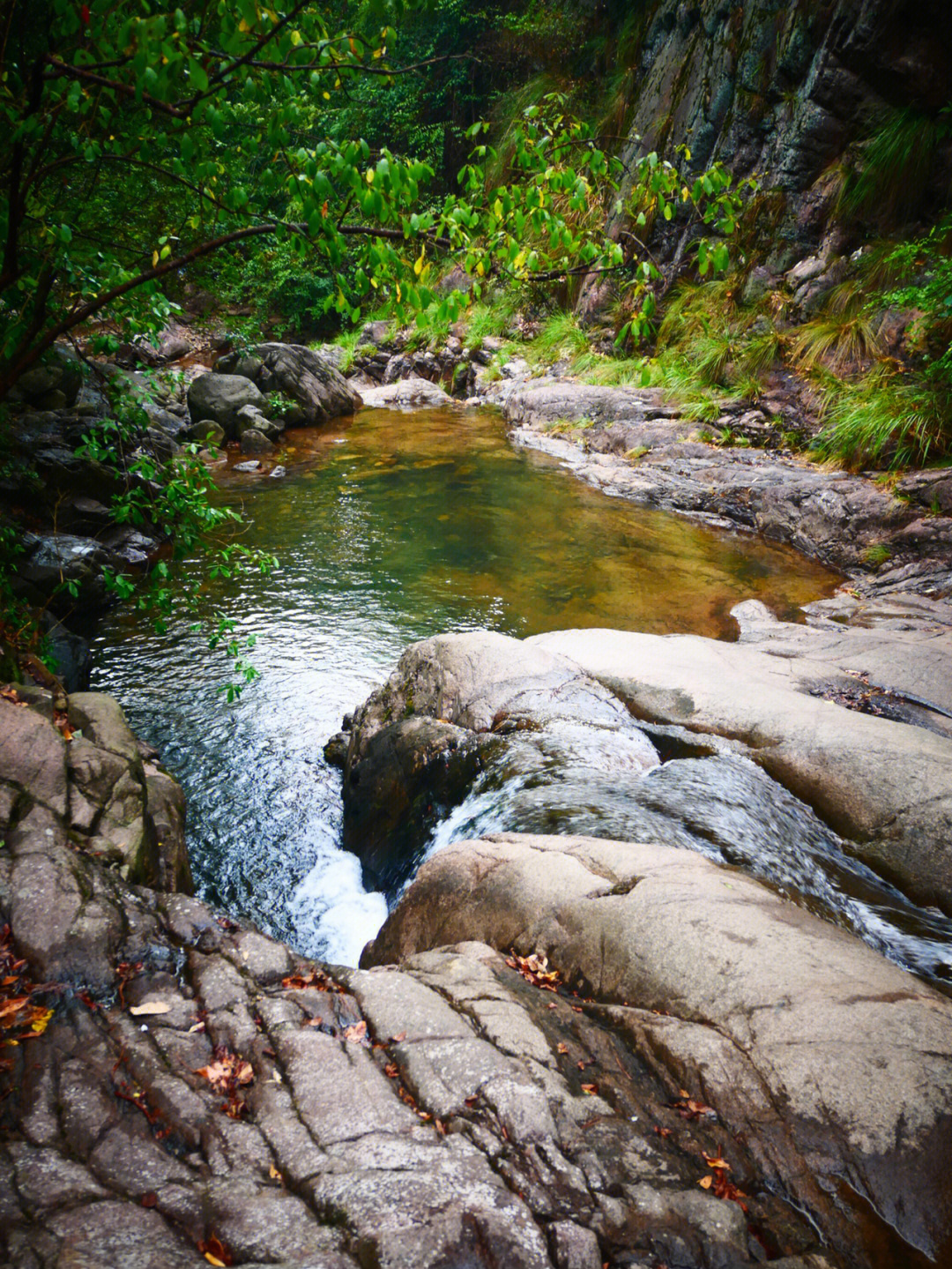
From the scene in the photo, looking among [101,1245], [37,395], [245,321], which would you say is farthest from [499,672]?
[37,395]

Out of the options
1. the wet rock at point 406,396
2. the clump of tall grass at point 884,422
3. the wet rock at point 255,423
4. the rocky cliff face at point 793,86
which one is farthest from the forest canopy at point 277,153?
the wet rock at point 406,396

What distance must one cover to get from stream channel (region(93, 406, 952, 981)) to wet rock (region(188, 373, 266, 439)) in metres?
2.00

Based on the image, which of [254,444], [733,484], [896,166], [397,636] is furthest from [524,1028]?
[896,166]

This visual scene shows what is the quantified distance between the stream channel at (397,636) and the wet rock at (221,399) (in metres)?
2.00

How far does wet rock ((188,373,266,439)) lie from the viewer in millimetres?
15109

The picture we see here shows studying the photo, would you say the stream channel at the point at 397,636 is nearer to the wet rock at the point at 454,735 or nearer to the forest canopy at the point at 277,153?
the wet rock at the point at 454,735

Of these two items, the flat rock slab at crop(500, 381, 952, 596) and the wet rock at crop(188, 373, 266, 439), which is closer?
the flat rock slab at crop(500, 381, 952, 596)

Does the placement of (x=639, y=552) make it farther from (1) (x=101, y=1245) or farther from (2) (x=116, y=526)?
(1) (x=101, y=1245)

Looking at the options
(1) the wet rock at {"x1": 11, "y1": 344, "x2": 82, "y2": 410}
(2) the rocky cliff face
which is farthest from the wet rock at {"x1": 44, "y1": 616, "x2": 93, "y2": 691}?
(2) the rocky cliff face

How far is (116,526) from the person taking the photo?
8820mm

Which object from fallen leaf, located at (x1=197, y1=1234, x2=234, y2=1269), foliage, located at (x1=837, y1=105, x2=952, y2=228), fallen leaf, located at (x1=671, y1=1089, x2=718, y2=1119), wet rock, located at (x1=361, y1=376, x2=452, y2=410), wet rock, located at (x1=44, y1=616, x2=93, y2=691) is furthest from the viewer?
wet rock, located at (x1=361, y1=376, x2=452, y2=410)

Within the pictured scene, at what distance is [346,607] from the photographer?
8391mm

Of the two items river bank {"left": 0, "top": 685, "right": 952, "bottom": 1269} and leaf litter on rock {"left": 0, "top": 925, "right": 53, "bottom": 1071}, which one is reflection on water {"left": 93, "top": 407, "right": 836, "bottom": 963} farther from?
leaf litter on rock {"left": 0, "top": 925, "right": 53, "bottom": 1071}

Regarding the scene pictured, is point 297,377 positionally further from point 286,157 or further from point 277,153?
point 286,157
